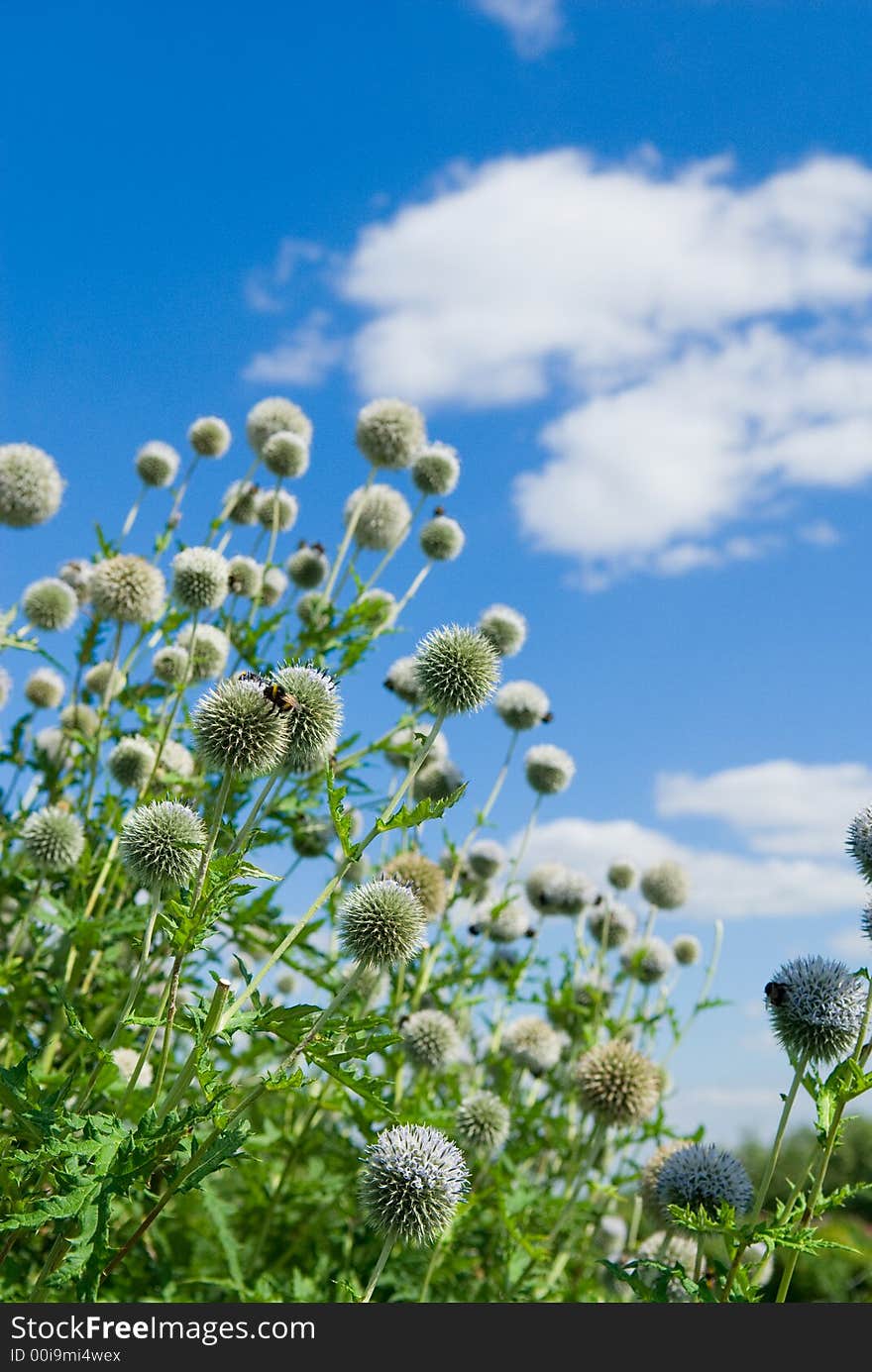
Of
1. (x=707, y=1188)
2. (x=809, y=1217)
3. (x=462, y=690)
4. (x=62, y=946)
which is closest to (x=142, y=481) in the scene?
(x=62, y=946)

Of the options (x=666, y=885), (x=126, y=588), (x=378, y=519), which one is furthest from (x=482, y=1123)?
(x=378, y=519)

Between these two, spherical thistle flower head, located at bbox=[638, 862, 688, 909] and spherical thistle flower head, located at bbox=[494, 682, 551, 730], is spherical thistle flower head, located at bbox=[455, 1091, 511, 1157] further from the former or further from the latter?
spherical thistle flower head, located at bbox=[638, 862, 688, 909]

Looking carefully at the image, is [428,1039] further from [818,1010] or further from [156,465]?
[156,465]

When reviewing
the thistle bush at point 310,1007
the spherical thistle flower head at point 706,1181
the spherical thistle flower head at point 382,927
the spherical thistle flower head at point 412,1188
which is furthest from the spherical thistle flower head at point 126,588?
the spherical thistle flower head at point 706,1181

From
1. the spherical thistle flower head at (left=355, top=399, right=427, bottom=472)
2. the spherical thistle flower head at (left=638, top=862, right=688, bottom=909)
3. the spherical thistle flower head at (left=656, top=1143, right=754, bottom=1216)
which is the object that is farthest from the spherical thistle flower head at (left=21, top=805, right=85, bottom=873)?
the spherical thistle flower head at (left=638, top=862, right=688, bottom=909)

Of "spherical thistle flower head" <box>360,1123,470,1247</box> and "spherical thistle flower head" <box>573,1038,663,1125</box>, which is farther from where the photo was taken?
"spherical thistle flower head" <box>573,1038,663,1125</box>

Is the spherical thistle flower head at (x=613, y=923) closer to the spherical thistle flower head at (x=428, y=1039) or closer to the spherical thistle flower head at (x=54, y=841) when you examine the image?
the spherical thistle flower head at (x=428, y=1039)

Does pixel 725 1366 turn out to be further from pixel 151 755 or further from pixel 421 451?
pixel 421 451

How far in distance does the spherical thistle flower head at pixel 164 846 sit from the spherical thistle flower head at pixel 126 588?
8.56 ft

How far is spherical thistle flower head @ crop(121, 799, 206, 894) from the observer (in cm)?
359

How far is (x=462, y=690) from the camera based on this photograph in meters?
4.07

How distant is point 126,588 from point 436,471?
7.57 ft

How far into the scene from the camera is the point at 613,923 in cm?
841

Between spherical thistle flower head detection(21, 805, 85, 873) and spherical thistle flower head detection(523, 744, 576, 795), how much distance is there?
3.35 metres
